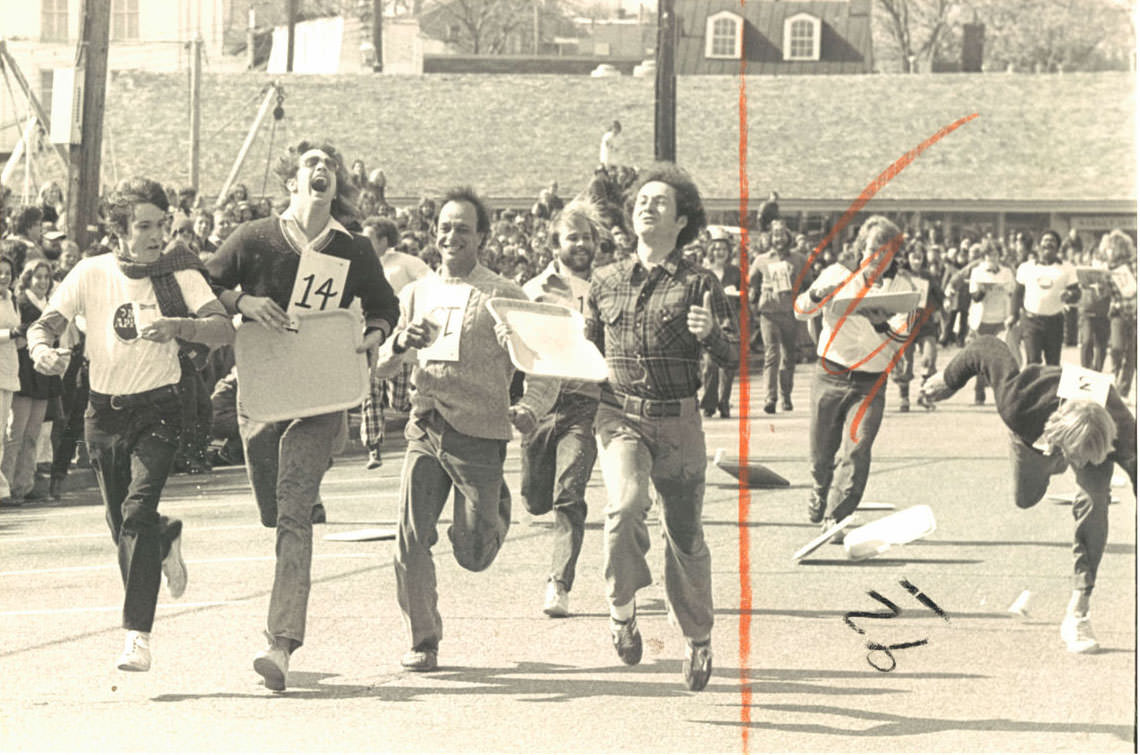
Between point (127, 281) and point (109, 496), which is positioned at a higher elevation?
point (127, 281)

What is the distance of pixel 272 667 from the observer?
7.61 meters

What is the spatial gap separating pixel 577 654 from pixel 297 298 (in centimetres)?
186

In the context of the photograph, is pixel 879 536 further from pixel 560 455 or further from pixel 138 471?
pixel 138 471

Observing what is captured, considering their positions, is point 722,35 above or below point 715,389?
above

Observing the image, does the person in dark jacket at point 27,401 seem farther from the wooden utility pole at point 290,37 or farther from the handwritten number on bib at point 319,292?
the wooden utility pole at point 290,37

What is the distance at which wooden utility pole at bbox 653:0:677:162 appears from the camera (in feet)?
67.8

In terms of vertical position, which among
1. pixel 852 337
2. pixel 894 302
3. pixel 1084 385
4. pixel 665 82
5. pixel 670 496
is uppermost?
pixel 665 82

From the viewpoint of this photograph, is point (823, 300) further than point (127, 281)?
Yes

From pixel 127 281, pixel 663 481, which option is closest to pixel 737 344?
pixel 663 481

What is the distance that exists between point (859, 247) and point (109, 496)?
20.5ft

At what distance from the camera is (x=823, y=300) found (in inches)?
461

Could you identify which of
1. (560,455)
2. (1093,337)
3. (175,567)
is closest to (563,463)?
(560,455)

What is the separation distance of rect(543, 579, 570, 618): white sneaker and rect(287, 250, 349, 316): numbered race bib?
1970 millimetres

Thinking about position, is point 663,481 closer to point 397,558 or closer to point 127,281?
point 397,558
